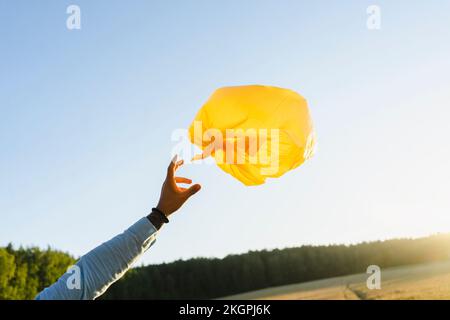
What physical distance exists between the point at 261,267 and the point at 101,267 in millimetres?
60538

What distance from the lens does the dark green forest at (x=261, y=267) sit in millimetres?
50566

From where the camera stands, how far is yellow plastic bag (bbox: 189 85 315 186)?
10.4 ft

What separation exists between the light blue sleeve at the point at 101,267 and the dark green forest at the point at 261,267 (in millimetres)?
37769

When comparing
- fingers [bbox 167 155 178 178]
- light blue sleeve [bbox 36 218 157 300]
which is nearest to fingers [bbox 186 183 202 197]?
fingers [bbox 167 155 178 178]

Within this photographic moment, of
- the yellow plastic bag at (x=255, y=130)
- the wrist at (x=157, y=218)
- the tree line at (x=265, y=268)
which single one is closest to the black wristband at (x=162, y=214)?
the wrist at (x=157, y=218)

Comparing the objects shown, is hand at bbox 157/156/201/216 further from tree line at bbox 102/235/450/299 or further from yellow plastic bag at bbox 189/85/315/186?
tree line at bbox 102/235/450/299

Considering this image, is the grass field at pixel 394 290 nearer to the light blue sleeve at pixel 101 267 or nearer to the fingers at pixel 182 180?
the fingers at pixel 182 180

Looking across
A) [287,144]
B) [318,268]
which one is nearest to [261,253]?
[318,268]

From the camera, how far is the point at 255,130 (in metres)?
3.30

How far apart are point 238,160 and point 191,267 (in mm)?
55156

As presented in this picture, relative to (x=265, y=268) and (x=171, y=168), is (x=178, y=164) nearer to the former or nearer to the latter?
(x=171, y=168)
